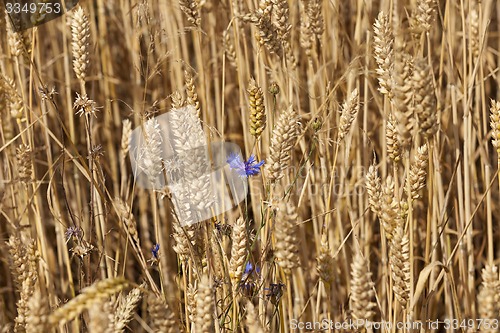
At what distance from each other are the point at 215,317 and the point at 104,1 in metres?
1.36

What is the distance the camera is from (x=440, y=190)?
1259 mm

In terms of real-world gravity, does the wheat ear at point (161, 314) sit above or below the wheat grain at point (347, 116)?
below

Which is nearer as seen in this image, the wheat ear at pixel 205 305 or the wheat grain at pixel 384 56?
the wheat ear at pixel 205 305

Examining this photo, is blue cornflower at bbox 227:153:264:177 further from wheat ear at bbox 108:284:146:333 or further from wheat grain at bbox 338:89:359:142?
wheat ear at bbox 108:284:146:333

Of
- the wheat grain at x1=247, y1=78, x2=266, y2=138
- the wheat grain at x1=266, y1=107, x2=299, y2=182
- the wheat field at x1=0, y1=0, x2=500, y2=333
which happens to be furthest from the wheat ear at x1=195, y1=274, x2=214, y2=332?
the wheat grain at x1=247, y1=78, x2=266, y2=138

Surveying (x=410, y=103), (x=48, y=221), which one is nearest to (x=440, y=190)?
(x=410, y=103)

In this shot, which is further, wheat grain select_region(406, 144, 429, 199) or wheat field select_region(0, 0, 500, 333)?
wheat grain select_region(406, 144, 429, 199)

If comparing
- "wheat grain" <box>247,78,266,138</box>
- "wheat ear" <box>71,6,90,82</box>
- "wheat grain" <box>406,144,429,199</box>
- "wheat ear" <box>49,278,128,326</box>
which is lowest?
"wheat ear" <box>49,278,128,326</box>

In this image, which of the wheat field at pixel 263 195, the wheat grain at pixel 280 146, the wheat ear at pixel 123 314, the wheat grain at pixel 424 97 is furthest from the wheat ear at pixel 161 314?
the wheat grain at pixel 424 97

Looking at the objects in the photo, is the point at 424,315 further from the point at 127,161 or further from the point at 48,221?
the point at 48,221

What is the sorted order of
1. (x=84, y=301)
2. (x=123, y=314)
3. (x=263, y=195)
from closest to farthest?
(x=84, y=301) < (x=123, y=314) < (x=263, y=195)

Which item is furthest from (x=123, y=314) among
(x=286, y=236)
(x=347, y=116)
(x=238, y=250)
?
(x=347, y=116)

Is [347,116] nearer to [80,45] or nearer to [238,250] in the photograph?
[238,250]

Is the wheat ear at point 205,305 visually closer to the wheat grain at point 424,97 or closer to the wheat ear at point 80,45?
the wheat grain at point 424,97
